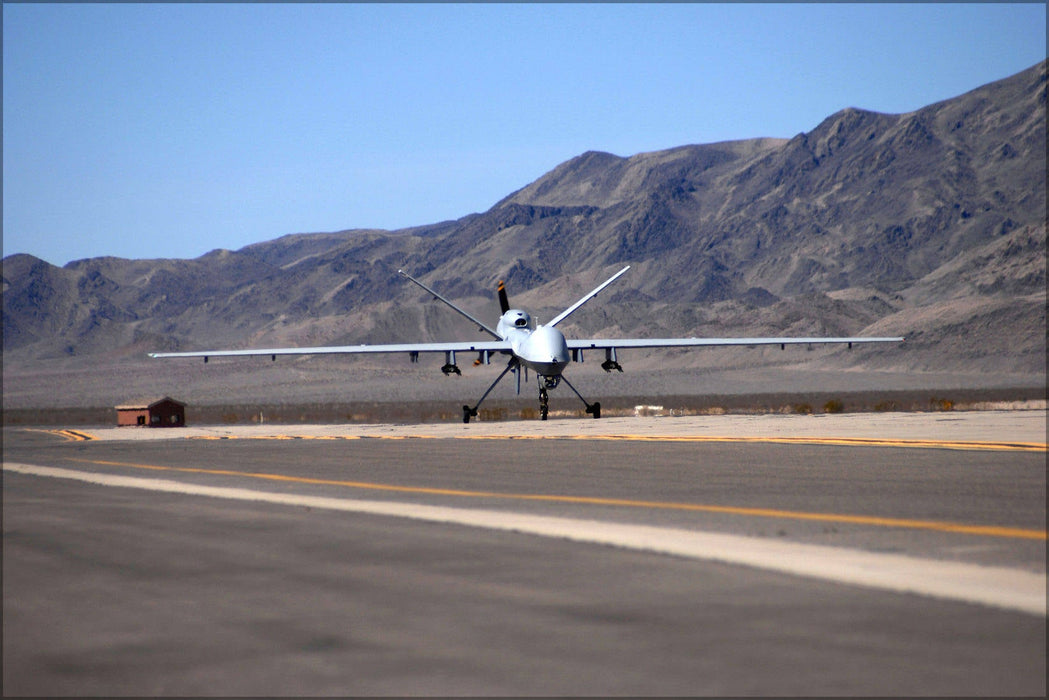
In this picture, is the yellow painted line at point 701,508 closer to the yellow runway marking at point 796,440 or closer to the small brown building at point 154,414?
the yellow runway marking at point 796,440

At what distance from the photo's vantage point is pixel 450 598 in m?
9.90

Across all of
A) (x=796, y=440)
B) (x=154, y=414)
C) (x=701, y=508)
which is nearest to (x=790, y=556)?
(x=701, y=508)

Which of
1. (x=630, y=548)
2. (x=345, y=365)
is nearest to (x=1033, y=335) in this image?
(x=345, y=365)

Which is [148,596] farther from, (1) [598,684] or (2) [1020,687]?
(2) [1020,687]

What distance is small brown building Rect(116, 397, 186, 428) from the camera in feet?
191

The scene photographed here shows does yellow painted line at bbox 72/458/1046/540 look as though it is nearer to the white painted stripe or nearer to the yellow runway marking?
the white painted stripe

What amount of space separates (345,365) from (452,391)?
165 ft

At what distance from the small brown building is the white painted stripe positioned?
42.1 m

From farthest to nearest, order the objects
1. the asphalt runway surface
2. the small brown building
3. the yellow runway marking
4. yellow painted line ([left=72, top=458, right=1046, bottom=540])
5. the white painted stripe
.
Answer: the small brown building < the yellow runway marking < yellow painted line ([left=72, top=458, right=1046, bottom=540]) < the white painted stripe < the asphalt runway surface

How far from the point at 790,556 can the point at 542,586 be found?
2.76 meters

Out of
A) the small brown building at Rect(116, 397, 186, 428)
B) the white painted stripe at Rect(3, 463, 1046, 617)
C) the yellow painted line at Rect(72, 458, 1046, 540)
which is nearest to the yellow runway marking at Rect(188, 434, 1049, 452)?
the yellow painted line at Rect(72, 458, 1046, 540)

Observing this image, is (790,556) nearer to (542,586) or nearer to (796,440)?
(542,586)

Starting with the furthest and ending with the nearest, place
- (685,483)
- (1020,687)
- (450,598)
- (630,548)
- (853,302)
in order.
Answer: (853,302) → (685,483) → (630,548) → (450,598) → (1020,687)

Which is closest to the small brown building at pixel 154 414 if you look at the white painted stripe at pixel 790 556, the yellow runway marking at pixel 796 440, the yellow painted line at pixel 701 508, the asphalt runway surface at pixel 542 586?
the yellow runway marking at pixel 796 440
